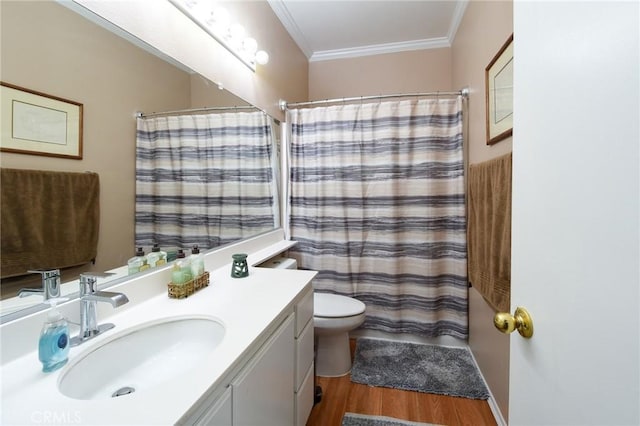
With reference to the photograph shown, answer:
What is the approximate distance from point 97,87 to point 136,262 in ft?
2.02

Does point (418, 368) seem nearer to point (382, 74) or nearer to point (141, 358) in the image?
point (141, 358)

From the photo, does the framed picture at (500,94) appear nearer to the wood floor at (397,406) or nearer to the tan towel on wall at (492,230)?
the tan towel on wall at (492,230)

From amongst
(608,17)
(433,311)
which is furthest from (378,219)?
(608,17)

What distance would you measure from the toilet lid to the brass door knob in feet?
4.08

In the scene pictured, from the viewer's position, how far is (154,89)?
46.5 inches

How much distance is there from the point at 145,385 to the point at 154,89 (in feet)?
3.47

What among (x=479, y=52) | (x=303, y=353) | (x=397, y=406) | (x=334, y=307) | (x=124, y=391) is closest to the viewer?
(x=124, y=391)

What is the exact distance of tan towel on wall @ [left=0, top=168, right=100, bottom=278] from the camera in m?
0.74

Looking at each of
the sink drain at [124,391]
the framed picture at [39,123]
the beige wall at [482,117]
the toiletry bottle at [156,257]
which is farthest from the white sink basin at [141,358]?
the beige wall at [482,117]

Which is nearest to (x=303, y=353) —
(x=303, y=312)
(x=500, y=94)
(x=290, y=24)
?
(x=303, y=312)

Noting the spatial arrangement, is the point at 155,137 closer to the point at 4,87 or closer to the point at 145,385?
the point at 4,87

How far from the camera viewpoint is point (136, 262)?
111cm

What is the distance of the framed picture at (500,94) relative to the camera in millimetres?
1302

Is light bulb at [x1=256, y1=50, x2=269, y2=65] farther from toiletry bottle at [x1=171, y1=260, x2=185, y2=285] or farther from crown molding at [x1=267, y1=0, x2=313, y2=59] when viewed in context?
toiletry bottle at [x1=171, y1=260, x2=185, y2=285]
